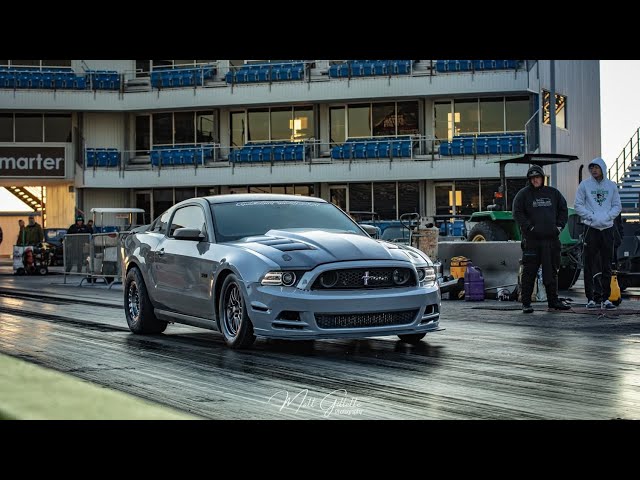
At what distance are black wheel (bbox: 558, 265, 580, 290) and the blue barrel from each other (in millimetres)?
2920

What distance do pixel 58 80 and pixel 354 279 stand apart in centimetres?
4666

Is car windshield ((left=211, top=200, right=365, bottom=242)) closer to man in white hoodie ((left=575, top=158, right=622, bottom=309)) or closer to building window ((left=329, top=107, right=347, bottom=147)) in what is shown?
man in white hoodie ((left=575, top=158, right=622, bottom=309))

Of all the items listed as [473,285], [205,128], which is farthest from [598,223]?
[205,128]

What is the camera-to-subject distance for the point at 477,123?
159 feet

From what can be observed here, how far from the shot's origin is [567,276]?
21469 mm

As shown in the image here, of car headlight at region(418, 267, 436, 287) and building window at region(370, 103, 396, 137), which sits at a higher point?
building window at region(370, 103, 396, 137)

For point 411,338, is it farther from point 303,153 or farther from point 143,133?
point 143,133

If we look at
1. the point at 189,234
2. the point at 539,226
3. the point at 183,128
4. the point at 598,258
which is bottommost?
the point at 598,258

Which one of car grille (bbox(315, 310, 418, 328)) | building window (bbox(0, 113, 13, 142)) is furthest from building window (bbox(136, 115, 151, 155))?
car grille (bbox(315, 310, 418, 328))

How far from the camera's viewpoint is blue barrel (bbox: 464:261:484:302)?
743 inches

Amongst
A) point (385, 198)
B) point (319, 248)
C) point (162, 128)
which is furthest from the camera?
point (162, 128)
